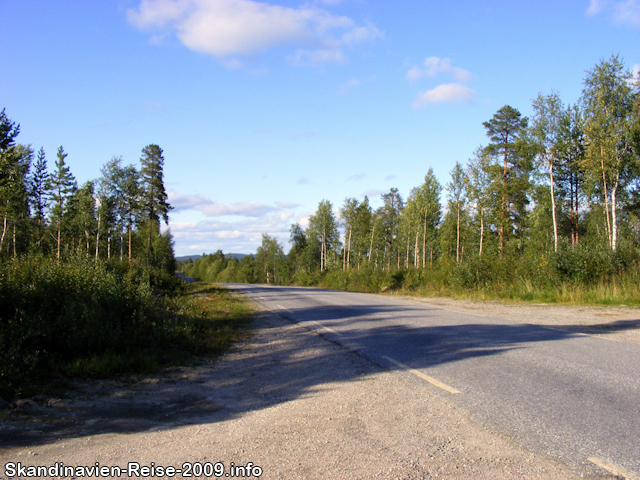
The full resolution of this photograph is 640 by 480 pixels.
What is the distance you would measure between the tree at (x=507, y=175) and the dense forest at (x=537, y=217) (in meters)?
0.09

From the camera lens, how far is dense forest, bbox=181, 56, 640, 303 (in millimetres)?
17188

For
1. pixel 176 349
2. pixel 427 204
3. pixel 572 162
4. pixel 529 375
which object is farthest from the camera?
pixel 427 204

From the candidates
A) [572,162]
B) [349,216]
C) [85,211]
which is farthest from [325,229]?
[572,162]

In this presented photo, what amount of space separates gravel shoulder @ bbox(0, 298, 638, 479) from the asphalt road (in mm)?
261

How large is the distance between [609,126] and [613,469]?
97.7 ft

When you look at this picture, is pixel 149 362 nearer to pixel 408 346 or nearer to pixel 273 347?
pixel 273 347

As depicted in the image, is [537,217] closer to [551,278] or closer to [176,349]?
[551,278]

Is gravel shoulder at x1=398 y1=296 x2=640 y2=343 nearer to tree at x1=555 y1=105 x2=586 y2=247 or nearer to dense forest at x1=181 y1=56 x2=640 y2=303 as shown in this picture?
dense forest at x1=181 y1=56 x2=640 y2=303

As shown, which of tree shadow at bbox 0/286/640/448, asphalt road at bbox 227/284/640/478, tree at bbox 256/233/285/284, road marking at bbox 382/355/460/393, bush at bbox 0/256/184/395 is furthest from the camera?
tree at bbox 256/233/285/284

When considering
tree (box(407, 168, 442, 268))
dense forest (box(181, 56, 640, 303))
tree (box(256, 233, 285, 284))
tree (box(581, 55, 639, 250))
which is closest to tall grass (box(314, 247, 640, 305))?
dense forest (box(181, 56, 640, 303))

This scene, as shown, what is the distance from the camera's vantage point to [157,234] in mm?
54250

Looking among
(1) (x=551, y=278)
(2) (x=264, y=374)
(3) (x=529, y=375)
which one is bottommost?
(2) (x=264, y=374)

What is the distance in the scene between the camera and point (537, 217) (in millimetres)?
36469

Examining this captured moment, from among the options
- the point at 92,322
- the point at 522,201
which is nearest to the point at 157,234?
the point at 522,201
